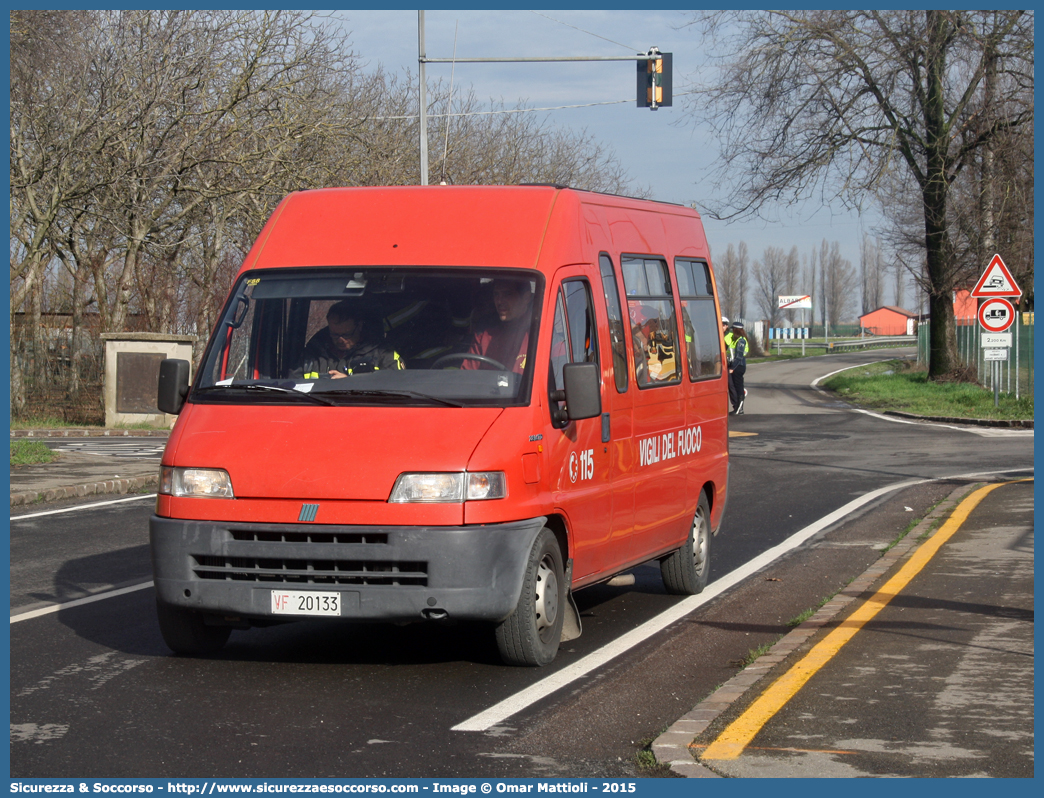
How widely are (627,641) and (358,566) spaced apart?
78.1 inches

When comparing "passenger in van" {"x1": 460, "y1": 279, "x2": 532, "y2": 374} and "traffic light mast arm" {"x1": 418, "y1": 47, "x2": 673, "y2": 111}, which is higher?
"traffic light mast arm" {"x1": 418, "y1": 47, "x2": 673, "y2": 111}

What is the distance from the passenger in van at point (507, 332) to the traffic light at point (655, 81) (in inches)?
649

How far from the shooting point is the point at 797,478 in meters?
16.6

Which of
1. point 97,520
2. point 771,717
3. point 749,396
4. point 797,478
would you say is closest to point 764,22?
point 749,396

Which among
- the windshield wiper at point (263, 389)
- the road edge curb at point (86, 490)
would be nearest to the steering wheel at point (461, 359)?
the windshield wiper at point (263, 389)

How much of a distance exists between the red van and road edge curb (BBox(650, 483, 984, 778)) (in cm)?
109

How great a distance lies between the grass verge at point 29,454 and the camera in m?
17.2

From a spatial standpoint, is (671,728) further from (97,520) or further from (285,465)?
(97,520)

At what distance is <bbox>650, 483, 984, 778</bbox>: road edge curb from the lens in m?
4.93

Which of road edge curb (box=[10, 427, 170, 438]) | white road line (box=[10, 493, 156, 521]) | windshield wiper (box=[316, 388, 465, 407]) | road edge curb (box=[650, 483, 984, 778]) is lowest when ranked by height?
white road line (box=[10, 493, 156, 521])

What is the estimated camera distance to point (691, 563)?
9.01 m

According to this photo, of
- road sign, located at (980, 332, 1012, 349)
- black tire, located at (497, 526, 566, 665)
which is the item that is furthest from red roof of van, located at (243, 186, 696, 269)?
road sign, located at (980, 332, 1012, 349)

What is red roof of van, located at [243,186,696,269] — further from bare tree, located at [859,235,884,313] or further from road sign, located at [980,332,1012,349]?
bare tree, located at [859,235,884,313]

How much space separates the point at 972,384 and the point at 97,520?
29338 mm
